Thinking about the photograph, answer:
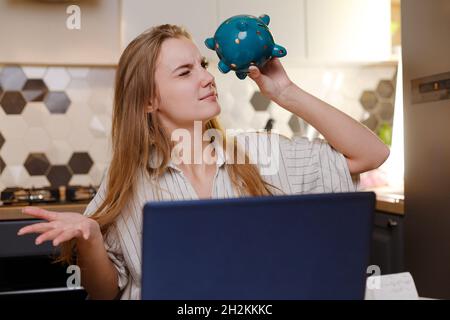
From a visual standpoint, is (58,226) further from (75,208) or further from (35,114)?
(35,114)

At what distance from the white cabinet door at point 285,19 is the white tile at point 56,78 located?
34.4 inches

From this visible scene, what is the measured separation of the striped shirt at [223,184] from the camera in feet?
4.20

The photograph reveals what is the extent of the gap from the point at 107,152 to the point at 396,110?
145 cm

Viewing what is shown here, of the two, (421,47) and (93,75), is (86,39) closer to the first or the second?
(93,75)

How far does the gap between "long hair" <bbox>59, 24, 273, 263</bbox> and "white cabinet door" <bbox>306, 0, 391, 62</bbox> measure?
145 cm

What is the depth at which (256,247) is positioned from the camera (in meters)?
0.59

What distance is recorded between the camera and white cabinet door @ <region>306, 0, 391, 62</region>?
108 inches

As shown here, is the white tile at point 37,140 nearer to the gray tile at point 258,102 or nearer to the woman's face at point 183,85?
the gray tile at point 258,102

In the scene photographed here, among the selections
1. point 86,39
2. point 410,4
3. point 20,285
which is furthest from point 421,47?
point 20,285

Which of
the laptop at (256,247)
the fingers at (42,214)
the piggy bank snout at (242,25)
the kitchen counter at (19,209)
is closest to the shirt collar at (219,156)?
the piggy bank snout at (242,25)

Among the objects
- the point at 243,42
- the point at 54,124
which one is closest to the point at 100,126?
the point at 54,124

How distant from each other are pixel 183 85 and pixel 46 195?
1.39 metres

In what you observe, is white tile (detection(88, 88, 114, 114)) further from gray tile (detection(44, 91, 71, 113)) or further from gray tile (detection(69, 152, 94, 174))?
gray tile (detection(69, 152, 94, 174))

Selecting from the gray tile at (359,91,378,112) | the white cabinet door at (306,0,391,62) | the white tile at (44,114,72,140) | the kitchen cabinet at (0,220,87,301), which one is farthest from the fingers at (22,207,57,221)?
the gray tile at (359,91,378,112)
